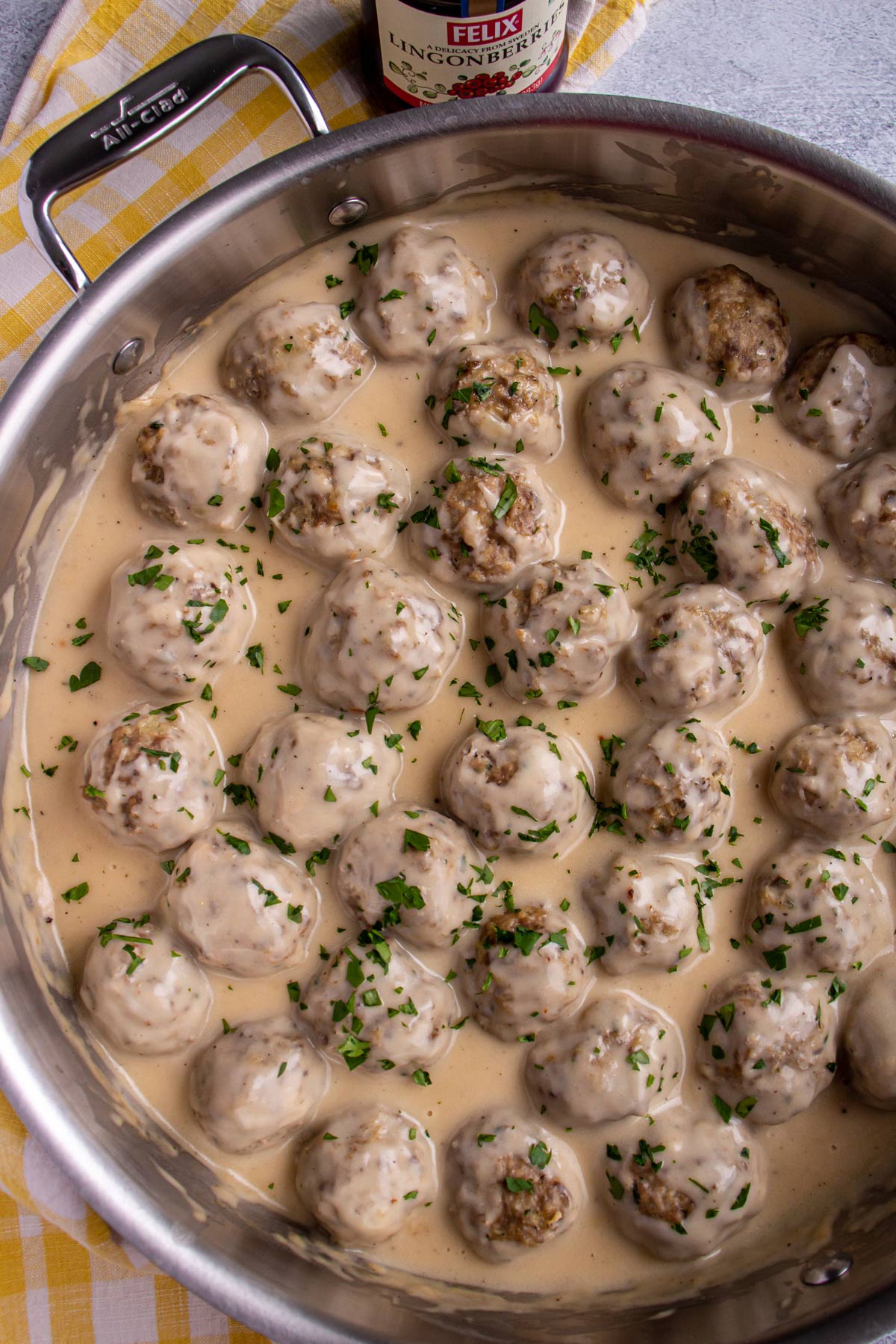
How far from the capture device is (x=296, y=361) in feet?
9.01

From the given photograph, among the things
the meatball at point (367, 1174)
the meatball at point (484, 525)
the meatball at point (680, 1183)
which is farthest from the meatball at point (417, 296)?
the meatball at point (680, 1183)

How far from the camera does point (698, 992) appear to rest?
107 inches

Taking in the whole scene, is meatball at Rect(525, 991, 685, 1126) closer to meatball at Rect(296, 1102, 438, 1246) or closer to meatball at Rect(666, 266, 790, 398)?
meatball at Rect(296, 1102, 438, 1246)

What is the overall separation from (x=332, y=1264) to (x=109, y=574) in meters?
1.77

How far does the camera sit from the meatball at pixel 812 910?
8.54 feet

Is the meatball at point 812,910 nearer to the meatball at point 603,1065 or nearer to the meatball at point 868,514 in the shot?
the meatball at point 603,1065

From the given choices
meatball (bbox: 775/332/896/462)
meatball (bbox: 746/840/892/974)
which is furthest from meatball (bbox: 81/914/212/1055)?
meatball (bbox: 775/332/896/462)

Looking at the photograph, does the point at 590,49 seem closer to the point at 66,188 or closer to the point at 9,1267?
the point at 66,188

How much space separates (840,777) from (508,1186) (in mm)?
1184

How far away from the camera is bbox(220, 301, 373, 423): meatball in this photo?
2.75 metres

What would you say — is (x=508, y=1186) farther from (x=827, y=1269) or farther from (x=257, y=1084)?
(x=827, y=1269)

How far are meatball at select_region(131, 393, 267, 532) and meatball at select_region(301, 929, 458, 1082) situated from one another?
1071 mm

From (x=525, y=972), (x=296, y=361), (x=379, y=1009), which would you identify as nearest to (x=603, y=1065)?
(x=525, y=972)

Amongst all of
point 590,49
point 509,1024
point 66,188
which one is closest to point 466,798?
point 509,1024
